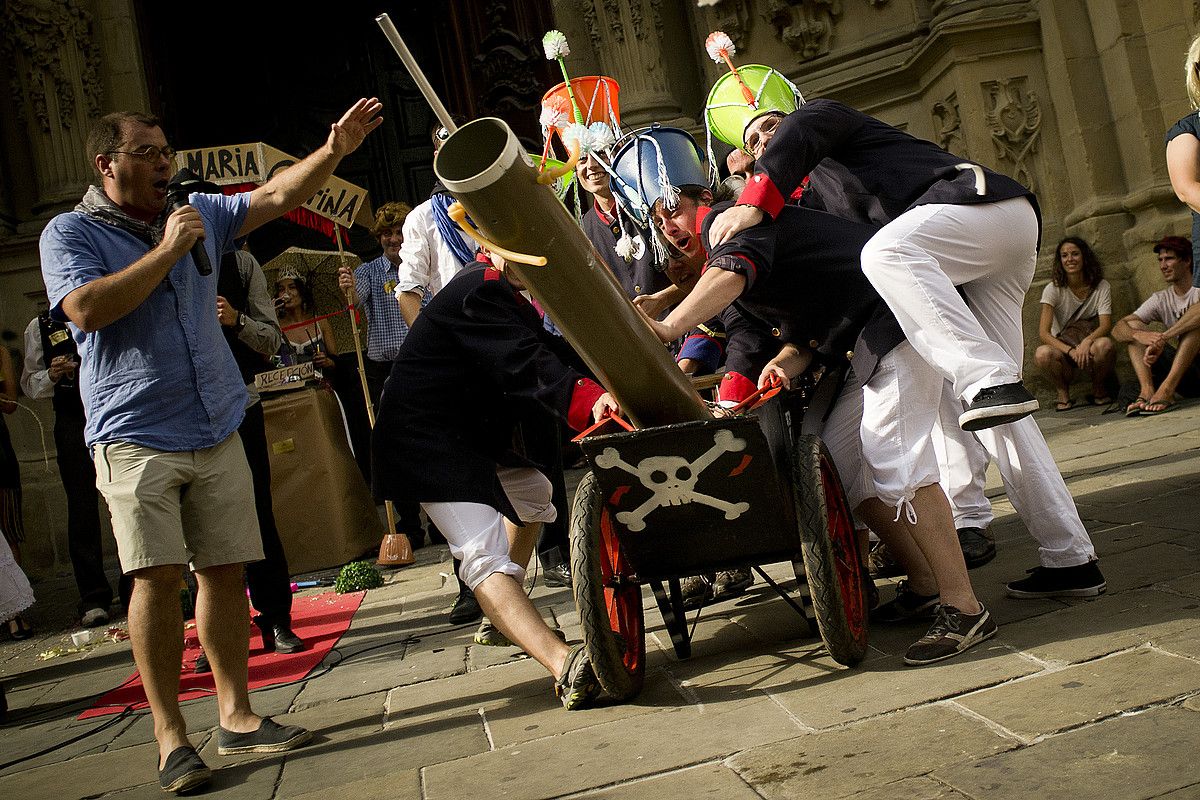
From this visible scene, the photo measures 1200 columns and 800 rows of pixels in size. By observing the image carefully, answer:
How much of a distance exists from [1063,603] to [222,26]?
9744mm

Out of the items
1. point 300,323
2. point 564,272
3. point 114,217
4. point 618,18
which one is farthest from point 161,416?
point 618,18

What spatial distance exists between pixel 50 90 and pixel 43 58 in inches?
10.2

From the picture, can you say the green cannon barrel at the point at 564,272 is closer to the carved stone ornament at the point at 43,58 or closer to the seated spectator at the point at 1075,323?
the seated spectator at the point at 1075,323

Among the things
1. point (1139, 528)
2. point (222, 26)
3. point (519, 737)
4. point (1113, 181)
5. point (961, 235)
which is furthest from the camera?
point (222, 26)

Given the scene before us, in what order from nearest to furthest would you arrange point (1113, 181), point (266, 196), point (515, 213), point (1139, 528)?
point (515, 213)
point (266, 196)
point (1139, 528)
point (1113, 181)

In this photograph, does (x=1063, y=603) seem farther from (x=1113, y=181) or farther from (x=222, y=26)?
(x=222, y=26)

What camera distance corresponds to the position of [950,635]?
9.96 ft

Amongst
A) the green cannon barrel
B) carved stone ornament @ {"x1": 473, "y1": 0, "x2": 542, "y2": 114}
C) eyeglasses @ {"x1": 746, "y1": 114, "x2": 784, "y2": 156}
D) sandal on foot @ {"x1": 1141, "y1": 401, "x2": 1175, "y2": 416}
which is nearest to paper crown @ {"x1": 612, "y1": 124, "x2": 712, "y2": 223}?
eyeglasses @ {"x1": 746, "y1": 114, "x2": 784, "y2": 156}

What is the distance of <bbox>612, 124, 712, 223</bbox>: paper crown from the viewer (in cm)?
380

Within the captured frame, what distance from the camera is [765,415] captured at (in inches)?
132

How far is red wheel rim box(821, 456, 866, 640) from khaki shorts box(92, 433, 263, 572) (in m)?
1.77

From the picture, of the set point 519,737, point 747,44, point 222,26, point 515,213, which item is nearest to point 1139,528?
point 519,737

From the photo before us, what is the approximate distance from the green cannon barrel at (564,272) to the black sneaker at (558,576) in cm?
259

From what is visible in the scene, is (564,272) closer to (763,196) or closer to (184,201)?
(763,196)
